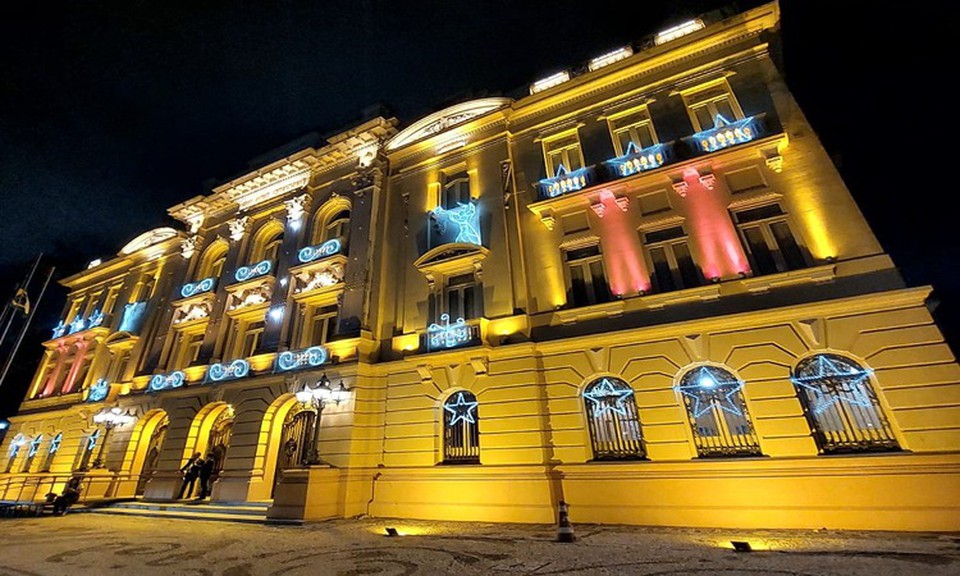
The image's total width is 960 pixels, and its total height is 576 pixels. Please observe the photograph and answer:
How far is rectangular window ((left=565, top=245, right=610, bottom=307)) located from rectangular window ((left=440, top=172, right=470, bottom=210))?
18.5 ft

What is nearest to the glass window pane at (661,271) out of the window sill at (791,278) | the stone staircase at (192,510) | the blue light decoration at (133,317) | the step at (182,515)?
the window sill at (791,278)

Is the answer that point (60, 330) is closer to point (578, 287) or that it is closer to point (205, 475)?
point (205, 475)

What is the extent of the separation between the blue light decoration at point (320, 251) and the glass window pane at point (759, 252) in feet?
49.5

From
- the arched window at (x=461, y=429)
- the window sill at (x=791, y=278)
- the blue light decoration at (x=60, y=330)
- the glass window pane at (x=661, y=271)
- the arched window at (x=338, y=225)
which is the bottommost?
the arched window at (x=461, y=429)

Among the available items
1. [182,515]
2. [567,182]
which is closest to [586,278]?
[567,182]

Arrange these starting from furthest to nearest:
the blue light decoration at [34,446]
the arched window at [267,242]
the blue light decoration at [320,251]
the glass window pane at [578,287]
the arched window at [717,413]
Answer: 1. the blue light decoration at [34,446]
2. the arched window at [267,242]
3. the blue light decoration at [320,251]
4. the glass window pane at [578,287]
5. the arched window at [717,413]

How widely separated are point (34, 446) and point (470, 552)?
98.0 ft

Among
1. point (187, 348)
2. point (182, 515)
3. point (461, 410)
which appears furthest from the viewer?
point (187, 348)

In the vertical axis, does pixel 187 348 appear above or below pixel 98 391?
above

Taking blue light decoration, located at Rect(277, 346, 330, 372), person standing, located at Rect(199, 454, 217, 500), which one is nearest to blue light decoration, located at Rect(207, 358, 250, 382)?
blue light decoration, located at Rect(277, 346, 330, 372)

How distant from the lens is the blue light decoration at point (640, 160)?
12875 mm

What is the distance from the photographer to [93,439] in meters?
19.9

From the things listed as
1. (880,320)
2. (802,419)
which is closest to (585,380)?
(802,419)

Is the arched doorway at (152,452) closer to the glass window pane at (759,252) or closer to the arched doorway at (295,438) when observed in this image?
the arched doorway at (295,438)
